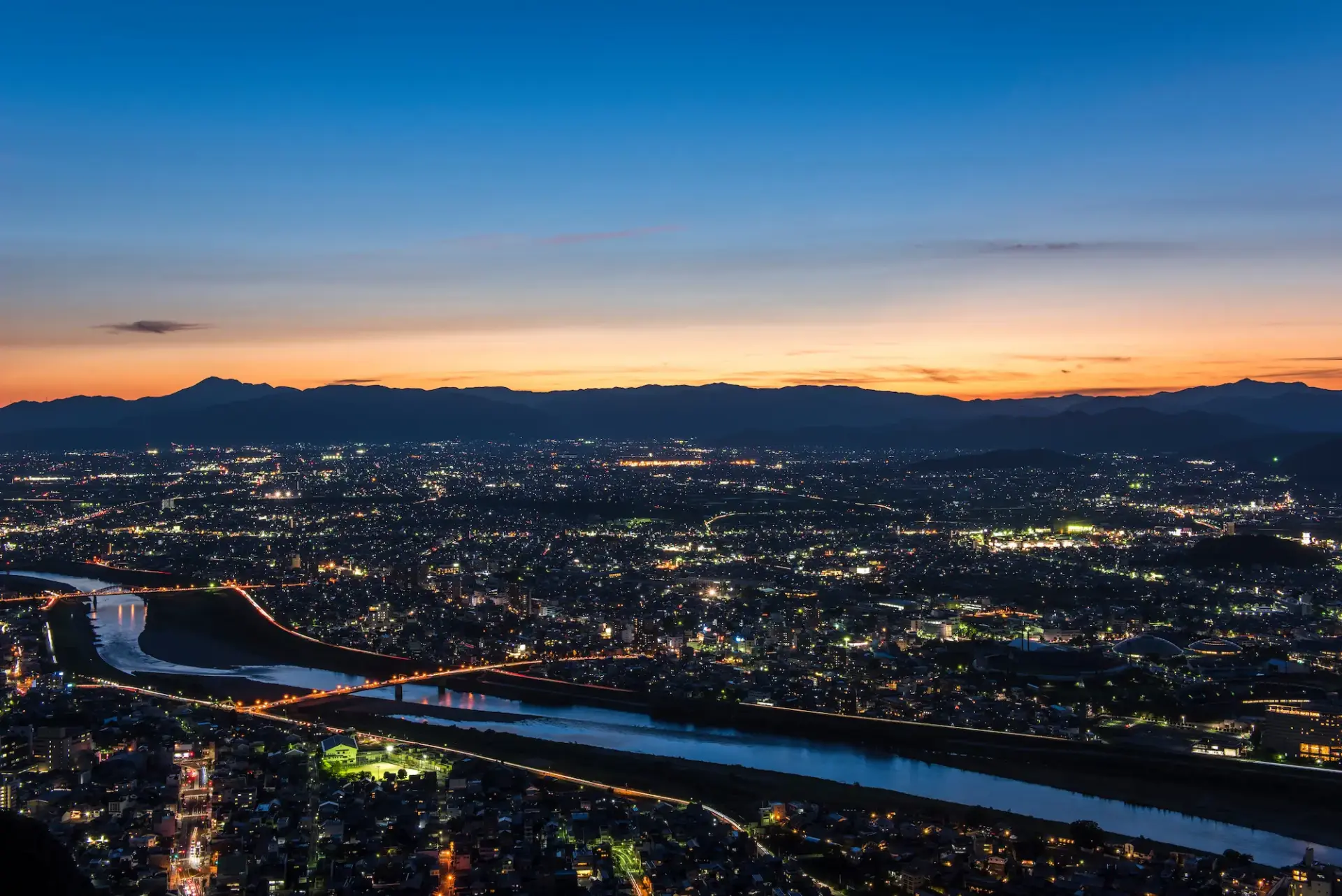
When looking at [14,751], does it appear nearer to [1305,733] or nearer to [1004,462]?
[1305,733]

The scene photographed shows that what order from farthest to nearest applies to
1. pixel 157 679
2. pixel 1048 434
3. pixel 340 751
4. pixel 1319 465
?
pixel 1048 434
pixel 1319 465
pixel 157 679
pixel 340 751

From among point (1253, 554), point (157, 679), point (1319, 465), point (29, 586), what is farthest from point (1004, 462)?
point (157, 679)

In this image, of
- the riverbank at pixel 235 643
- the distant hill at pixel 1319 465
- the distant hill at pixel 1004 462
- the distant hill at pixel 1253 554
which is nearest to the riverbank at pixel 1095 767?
the riverbank at pixel 235 643

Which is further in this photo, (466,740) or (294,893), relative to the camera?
(466,740)

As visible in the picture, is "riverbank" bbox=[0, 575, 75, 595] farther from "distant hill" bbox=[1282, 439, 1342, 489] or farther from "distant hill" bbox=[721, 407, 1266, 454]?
"distant hill" bbox=[721, 407, 1266, 454]

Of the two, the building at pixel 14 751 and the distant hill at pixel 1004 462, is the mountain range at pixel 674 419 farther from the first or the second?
the building at pixel 14 751

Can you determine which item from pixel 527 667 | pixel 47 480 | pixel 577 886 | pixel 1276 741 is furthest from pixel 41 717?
pixel 47 480

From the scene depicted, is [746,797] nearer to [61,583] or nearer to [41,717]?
[41,717]
